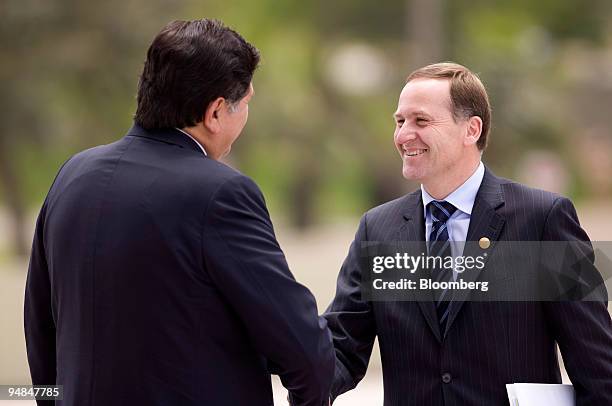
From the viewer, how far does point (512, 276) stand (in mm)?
2686

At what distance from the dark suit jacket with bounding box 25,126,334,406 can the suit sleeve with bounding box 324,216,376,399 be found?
1.75ft

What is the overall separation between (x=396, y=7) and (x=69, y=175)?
17368 millimetres

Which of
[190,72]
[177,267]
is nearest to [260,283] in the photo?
[177,267]

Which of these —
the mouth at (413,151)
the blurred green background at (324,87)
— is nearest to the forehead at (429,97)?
the mouth at (413,151)

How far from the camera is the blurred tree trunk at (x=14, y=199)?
15.8 m

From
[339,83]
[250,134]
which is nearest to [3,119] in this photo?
[250,134]

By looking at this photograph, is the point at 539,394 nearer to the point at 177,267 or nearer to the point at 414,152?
the point at 414,152

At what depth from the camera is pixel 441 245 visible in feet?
9.18

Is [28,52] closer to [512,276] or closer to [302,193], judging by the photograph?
[302,193]

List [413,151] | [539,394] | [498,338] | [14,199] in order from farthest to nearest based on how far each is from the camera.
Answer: [14,199] → [413,151] → [498,338] → [539,394]

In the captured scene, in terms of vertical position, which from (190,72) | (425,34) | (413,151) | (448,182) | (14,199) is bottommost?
(448,182)

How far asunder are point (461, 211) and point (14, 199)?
48.5 ft

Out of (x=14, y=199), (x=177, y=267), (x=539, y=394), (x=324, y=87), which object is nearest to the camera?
(x=177, y=267)

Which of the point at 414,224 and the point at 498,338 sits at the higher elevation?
the point at 414,224
